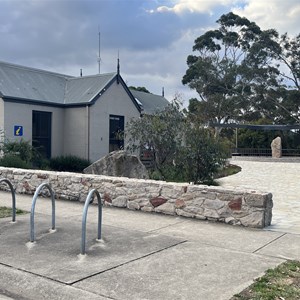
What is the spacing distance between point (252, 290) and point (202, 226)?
3.39 metres

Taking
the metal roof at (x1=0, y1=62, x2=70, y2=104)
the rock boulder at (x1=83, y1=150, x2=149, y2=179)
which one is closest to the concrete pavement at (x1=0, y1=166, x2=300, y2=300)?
the rock boulder at (x1=83, y1=150, x2=149, y2=179)

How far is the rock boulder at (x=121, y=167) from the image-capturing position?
15.7 meters

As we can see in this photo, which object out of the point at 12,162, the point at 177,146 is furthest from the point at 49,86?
the point at 177,146

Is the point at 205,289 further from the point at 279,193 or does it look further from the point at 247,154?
the point at 247,154

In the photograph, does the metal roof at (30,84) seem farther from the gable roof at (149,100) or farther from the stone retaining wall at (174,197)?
the stone retaining wall at (174,197)

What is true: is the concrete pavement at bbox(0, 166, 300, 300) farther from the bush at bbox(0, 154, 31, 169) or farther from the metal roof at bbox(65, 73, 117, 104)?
the metal roof at bbox(65, 73, 117, 104)

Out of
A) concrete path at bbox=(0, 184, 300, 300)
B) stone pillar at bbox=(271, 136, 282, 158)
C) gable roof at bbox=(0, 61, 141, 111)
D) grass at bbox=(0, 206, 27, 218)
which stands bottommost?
concrete path at bbox=(0, 184, 300, 300)

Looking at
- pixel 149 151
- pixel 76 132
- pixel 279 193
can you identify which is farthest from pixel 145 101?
pixel 279 193

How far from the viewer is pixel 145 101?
36844 mm

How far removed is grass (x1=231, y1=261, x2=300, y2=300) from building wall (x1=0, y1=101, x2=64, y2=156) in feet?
64.7

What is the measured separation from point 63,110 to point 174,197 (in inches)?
727

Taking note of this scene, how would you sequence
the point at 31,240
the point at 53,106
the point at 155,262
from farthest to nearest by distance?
the point at 53,106
the point at 31,240
the point at 155,262

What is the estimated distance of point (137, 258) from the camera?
18.8ft

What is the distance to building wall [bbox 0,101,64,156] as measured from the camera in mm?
22672
